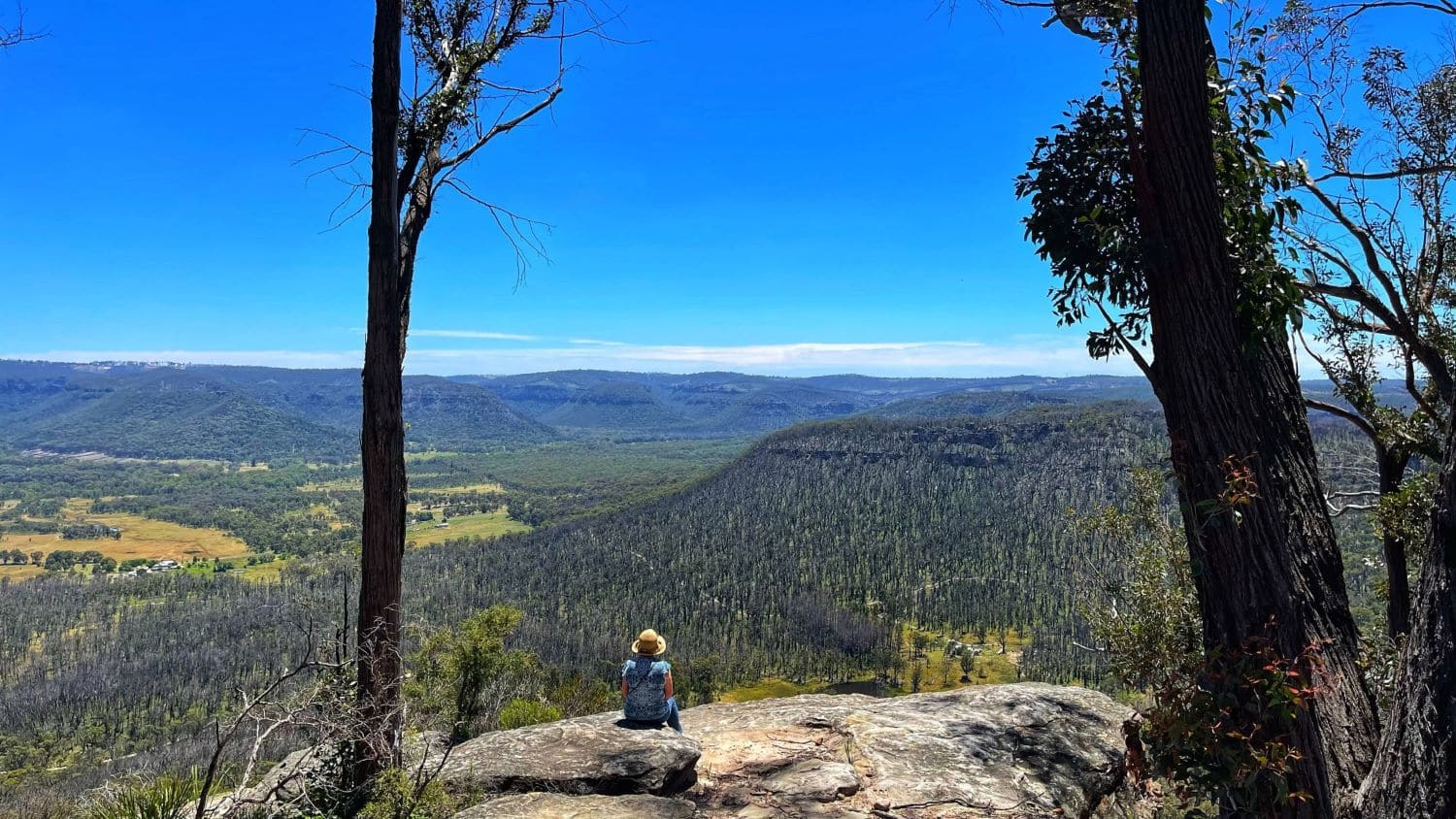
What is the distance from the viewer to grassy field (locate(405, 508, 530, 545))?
6870 inches

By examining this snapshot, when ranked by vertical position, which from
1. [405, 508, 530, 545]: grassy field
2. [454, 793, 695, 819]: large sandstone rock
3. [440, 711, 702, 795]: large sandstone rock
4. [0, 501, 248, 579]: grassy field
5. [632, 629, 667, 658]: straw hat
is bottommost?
[0, 501, 248, 579]: grassy field

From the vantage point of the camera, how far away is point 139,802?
6.90 meters

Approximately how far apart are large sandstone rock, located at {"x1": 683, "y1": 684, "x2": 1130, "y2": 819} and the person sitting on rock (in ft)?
2.50

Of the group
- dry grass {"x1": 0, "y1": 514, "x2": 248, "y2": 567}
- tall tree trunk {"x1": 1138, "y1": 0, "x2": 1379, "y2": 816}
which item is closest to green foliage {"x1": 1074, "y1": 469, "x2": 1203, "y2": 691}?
tall tree trunk {"x1": 1138, "y1": 0, "x2": 1379, "y2": 816}

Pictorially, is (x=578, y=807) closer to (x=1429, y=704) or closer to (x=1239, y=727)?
(x=1239, y=727)

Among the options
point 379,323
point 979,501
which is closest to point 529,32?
point 379,323

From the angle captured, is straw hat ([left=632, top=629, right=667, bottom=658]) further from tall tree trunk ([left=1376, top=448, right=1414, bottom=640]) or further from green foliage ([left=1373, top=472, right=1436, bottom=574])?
green foliage ([left=1373, top=472, right=1436, bottom=574])

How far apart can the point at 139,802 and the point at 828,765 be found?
22.8ft

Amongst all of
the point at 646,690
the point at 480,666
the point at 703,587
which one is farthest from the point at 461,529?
the point at 646,690

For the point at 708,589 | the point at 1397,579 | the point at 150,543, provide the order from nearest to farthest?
1. the point at 1397,579
2. the point at 708,589
3. the point at 150,543

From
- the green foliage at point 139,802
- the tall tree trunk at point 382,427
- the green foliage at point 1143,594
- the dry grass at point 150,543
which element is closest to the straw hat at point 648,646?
the tall tree trunk at point 382,427

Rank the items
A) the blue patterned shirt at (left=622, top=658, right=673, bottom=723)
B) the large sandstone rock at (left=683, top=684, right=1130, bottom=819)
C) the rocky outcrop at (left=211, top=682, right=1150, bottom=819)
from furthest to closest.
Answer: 1. the blue patterned shirt at (left=622, top=658, right=673, bottom=723)
2. the large sandstone rock at (left=683, top=684, right=1130, bottom=819)
3. the rocky outcrop at (left=211, top=682, right=1150, bottom=819)

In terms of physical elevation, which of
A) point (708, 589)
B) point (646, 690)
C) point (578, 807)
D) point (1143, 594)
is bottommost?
point (708, 589)

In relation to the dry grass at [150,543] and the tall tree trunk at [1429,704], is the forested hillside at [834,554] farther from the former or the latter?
the tall tree trunk at [1429,704]
